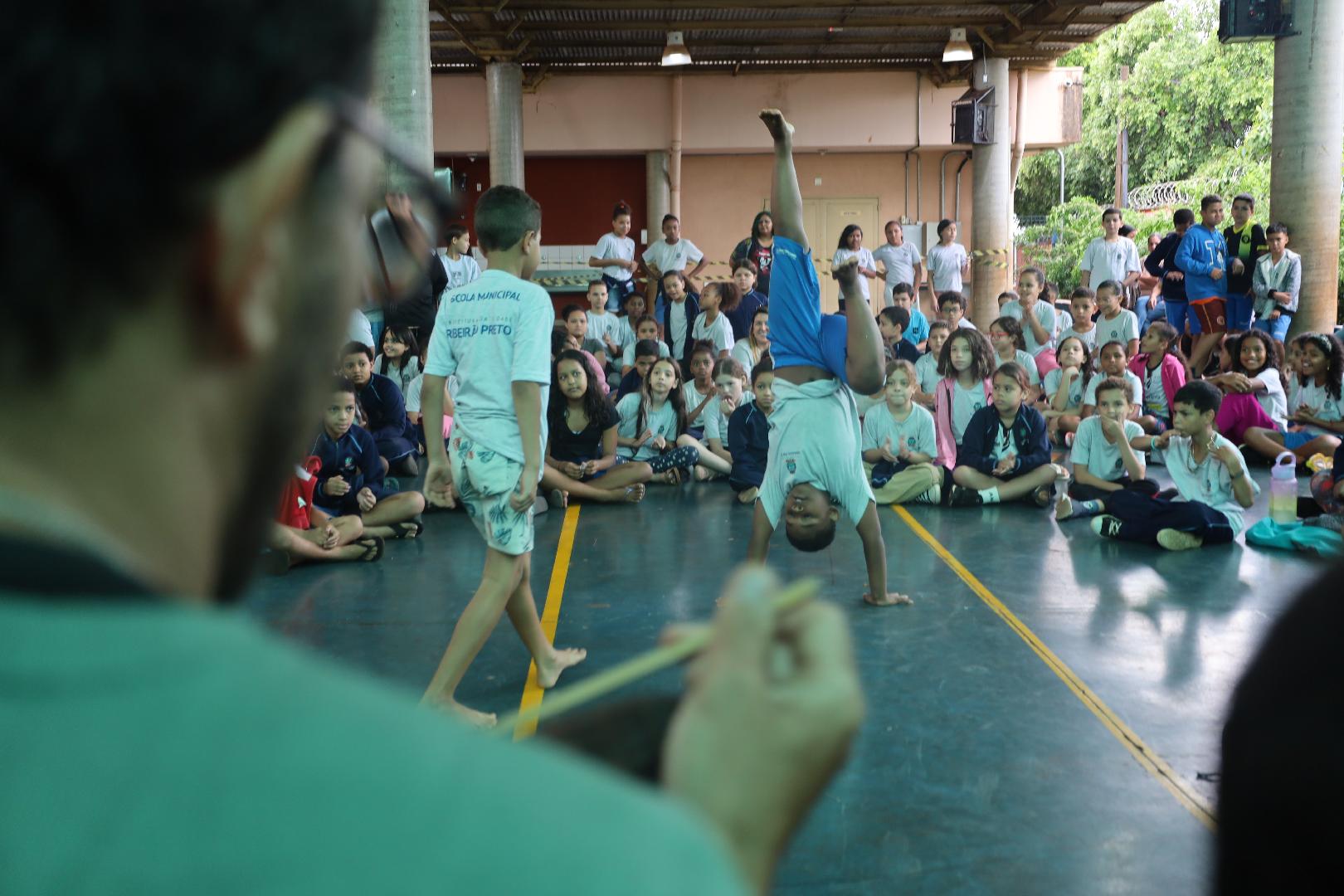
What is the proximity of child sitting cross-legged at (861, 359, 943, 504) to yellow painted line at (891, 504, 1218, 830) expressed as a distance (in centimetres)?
202

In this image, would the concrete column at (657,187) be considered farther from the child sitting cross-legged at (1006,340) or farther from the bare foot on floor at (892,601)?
the bare foot on floor at (892,601)

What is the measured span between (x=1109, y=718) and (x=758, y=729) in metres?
3.79

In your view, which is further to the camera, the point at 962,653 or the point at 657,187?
the point at 657,187

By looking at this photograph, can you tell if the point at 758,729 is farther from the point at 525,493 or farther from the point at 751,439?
the point at 751,439

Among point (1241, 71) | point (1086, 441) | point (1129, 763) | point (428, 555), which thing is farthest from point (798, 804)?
point (1241, 71)

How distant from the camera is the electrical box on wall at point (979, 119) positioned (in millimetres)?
17406

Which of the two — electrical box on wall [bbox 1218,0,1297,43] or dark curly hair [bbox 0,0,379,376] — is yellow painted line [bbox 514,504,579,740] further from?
electrical box on wall [bbox 1218,0,1297,43]

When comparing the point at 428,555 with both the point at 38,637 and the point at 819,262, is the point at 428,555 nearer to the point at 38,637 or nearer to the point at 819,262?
the point at 38,637

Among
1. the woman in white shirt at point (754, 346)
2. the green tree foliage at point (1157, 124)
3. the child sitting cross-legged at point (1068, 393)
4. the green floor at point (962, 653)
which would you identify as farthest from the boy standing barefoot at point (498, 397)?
the green tree foliage at point (1157, 124)

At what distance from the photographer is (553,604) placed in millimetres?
5691

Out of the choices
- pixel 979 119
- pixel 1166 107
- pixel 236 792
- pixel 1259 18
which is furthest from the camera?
pixel 1166 107

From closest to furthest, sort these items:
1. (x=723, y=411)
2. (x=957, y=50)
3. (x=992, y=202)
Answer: (x=723, y=411), (x=957, y=50), (x=992, y=202)

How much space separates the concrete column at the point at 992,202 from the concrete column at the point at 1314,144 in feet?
19.6

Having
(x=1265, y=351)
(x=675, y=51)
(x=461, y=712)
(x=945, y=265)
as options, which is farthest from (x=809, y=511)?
(x=675, y=51)
